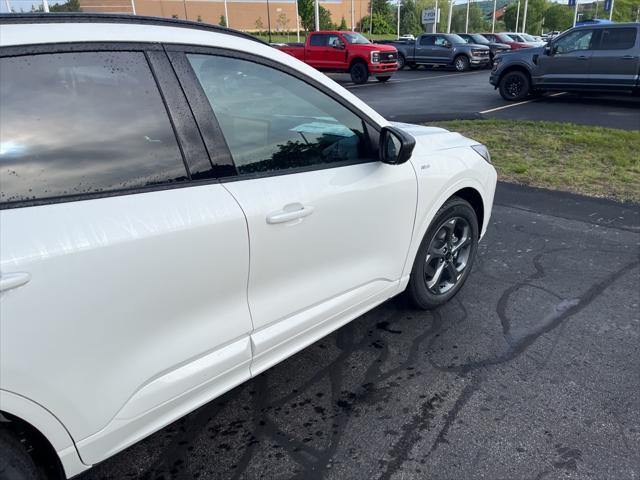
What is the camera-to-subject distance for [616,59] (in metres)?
12.6

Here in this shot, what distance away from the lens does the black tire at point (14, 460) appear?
152 centimetres

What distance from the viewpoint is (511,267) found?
414cm

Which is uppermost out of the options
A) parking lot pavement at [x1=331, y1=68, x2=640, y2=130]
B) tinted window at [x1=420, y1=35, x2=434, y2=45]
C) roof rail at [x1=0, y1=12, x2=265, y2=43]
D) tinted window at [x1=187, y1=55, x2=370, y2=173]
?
roof rail at [x1=0, y1=12, x2=265, y2=43]

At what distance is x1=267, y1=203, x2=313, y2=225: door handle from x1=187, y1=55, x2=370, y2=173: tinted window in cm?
20

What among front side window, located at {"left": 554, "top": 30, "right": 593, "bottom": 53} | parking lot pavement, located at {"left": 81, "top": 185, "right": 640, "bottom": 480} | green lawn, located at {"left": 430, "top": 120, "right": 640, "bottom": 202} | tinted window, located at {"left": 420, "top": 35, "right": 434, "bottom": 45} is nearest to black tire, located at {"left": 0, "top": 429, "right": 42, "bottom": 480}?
parking lot pavement, located at {"left": 81, "top": 185, "right": 640, "bottom": 480}

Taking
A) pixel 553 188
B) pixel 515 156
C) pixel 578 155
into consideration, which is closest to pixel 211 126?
pixel 553 188

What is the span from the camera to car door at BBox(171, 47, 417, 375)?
6.93 ft

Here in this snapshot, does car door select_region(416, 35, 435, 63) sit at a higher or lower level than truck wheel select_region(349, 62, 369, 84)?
higher

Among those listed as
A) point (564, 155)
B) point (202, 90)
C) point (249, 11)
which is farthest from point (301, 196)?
point (249, 11)

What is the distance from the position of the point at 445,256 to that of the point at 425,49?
83.3ft

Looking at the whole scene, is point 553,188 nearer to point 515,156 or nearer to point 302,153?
point 515,156

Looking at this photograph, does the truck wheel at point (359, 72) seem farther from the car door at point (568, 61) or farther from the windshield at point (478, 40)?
the windshield at point (478, 40)

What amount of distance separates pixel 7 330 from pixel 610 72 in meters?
14.5

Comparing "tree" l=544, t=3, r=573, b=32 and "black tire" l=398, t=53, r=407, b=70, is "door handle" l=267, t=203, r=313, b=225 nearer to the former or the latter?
"black tire" l=398, t=53, r=407, b=70
